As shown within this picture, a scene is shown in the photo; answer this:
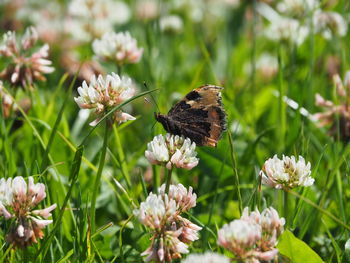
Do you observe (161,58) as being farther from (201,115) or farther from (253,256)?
(253,256)

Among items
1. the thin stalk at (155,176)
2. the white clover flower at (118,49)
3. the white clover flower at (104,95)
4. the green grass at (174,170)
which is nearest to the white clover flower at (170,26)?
the green grass at (174,170)

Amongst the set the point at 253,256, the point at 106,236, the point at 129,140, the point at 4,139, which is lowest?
the point at 129,140

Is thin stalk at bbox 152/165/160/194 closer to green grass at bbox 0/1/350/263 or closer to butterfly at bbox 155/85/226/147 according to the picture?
green grass at bbox 0/1/350/263

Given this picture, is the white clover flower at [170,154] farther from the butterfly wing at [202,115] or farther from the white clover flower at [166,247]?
the butterfly wing at [202,115]

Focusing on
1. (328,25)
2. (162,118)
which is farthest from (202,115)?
(328,25)

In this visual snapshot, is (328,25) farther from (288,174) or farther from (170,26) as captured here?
(288,174)

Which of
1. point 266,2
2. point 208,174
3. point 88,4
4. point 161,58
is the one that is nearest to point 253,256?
point 208,174
